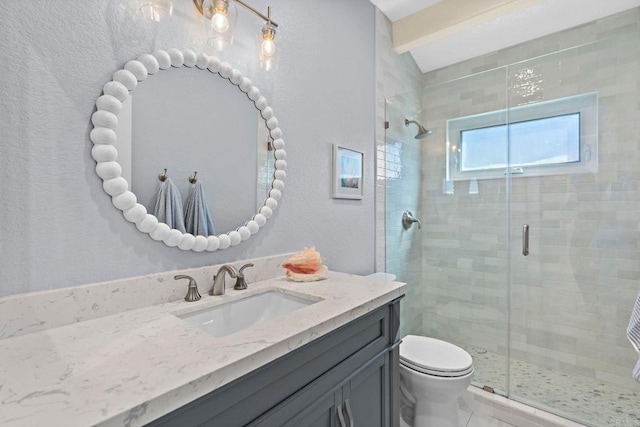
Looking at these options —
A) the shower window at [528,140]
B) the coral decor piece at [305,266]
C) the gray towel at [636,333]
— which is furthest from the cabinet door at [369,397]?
the shower window at [528,140]

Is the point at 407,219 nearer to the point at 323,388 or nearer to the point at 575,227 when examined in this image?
the point at 575,227

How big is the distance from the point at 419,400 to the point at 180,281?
4.64 feet

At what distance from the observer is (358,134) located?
204 centimetres

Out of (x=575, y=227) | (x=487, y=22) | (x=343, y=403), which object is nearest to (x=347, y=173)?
(x=343, y=403)

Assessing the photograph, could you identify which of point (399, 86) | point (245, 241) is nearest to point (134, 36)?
point (245, 241)

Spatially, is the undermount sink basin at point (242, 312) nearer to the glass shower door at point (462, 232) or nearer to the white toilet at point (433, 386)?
the white toilet at point (433, 386)

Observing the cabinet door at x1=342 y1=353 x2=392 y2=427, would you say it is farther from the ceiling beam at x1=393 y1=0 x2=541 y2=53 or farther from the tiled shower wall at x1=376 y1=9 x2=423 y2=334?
the ceiling beam at x1=393 y1=0 x2=541 y2=53

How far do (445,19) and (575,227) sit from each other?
5.83 feet

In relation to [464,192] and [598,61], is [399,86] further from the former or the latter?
[598,61]

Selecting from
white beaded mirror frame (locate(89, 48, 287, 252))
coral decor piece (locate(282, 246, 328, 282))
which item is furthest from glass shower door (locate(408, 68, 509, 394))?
white beaded mirror frame (locate(89, 48, 287, 252))

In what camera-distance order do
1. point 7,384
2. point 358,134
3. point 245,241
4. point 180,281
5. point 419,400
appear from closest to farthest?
point 7,384, point 180,281, point 245,241, point 419,400, point 358,134

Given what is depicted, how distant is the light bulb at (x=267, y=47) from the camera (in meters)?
1.34

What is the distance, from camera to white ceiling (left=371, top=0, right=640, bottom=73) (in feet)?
6.70

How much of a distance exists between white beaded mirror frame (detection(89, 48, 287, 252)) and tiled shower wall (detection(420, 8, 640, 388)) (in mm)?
1909
